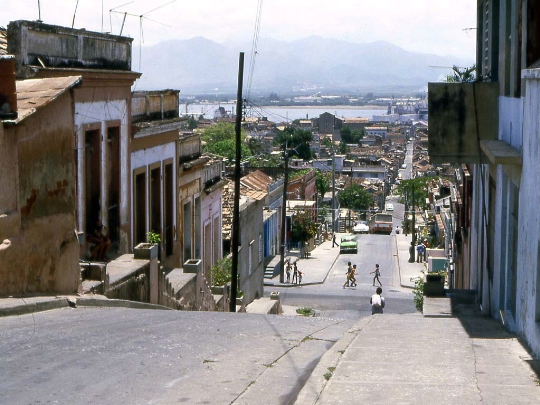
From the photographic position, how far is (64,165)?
11.4 meters

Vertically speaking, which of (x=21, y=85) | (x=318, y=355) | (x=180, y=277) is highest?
(x=21, y=85)

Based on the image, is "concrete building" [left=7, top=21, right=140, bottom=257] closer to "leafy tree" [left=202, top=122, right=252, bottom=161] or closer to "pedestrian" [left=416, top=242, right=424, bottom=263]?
"pedestrian" [left=416, top=242, right=424, bottom=263]

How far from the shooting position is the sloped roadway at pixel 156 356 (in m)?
6.31

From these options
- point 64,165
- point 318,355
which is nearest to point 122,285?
point 64,165

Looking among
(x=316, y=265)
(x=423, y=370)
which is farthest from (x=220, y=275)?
(x=316, y=265)

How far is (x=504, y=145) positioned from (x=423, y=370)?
422 cm

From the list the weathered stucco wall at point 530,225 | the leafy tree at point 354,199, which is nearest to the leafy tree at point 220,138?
the leafy tree at point 354,199

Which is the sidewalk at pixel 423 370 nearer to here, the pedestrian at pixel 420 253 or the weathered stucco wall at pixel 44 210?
the weathered stucco wall at pixel 44 210

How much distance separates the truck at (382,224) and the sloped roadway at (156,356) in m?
69.3

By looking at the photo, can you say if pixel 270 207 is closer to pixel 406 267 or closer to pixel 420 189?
pixel 406 267

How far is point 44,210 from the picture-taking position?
1091 centimetres

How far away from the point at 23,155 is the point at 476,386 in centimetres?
582

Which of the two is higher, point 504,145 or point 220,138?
point 504,145

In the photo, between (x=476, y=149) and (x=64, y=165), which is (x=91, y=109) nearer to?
(x=64, y=165)
